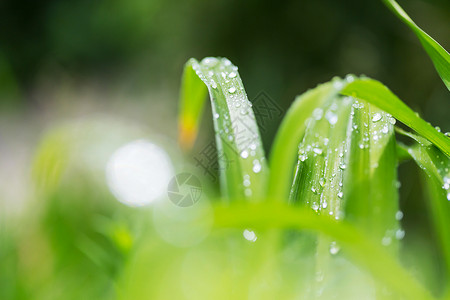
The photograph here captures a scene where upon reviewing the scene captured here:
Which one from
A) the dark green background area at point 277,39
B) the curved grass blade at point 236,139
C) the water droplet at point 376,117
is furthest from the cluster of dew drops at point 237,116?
the dark green background area at point 277,39

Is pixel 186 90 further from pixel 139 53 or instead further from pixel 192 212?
pixel 139 53

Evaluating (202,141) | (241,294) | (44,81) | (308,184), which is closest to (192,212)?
(241,294)

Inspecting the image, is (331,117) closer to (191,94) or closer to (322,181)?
(322,181)

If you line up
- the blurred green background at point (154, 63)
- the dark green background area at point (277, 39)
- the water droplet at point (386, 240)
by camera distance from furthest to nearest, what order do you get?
the dark green background area at point (277, 39) < the blurred green background at point (154, 63) < the water droplet at point (386, 240)

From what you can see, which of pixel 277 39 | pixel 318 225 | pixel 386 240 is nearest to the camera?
pixel 318 225

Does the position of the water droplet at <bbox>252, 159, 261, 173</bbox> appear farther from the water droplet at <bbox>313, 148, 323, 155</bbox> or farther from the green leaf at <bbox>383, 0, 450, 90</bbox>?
the green leaf at <bbox>383, 0, 450, 90</bbox>

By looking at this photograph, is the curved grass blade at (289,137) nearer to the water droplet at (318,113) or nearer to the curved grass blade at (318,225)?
the water droplet at (318,113)

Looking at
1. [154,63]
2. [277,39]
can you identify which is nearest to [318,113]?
[277,39]
